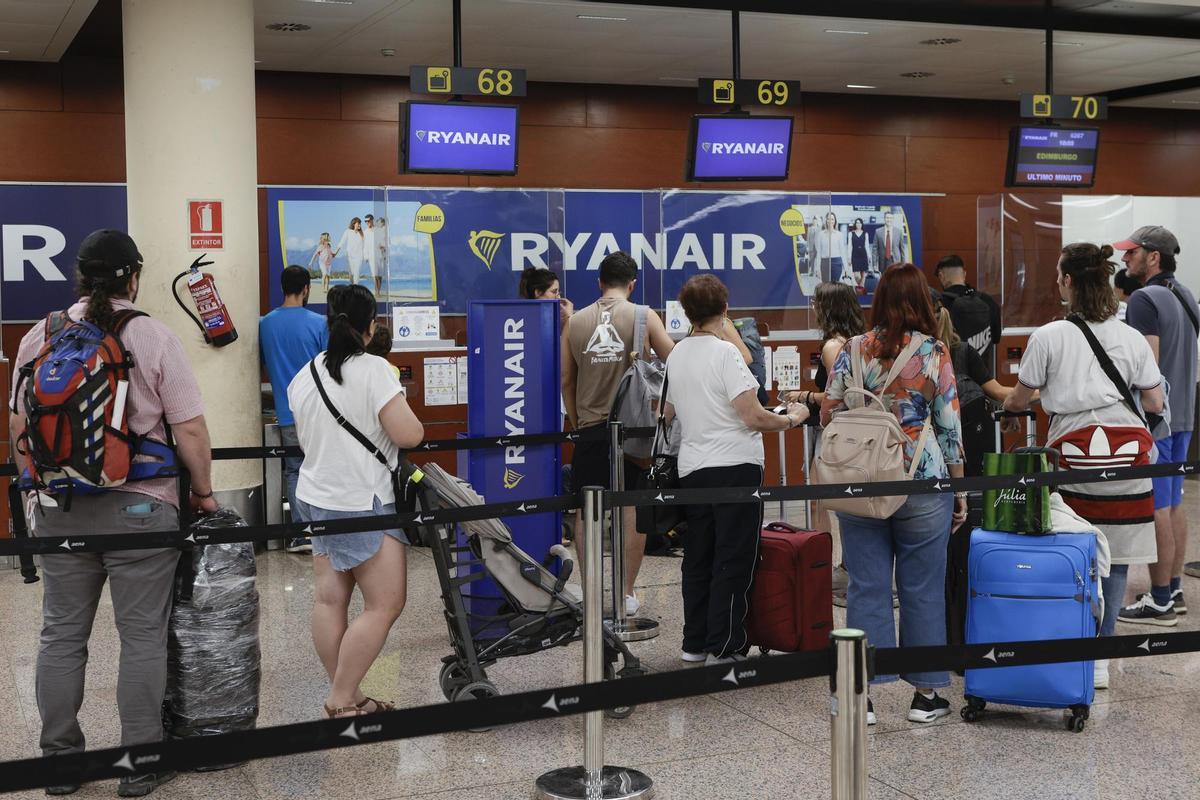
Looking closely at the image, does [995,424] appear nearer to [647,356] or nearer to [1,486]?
[647,356]

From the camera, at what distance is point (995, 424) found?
26.7 ft

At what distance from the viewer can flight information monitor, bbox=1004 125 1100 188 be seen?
10023mm

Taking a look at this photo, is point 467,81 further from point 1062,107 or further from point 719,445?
point 1062,107

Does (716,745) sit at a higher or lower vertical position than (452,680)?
lower

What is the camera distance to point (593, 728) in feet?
12.1

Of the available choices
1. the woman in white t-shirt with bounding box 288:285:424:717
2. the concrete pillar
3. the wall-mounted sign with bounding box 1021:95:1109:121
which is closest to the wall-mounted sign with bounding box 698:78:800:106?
the wall-mounted sign with bounding box 1021:95:1109:121

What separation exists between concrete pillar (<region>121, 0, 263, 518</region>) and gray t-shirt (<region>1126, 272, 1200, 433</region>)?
4531mm

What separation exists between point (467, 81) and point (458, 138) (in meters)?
0.34

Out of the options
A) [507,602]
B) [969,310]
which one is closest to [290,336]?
[507,602]

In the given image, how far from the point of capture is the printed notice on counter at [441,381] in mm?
8773

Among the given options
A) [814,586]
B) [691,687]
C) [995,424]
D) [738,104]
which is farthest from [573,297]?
[691,687]

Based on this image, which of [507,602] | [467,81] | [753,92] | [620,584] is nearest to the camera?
[507,602]

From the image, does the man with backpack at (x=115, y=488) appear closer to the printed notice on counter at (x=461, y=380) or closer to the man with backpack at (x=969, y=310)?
the printed notice on counter at (x=461, y=380)

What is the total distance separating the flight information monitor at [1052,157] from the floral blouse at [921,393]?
20.5ft
